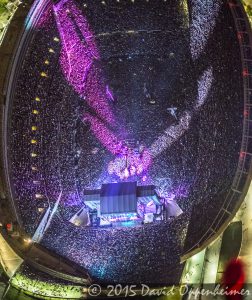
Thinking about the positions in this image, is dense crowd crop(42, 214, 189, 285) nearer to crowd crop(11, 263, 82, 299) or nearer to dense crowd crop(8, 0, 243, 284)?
dense crowd crop(8, 0, 243, 284)

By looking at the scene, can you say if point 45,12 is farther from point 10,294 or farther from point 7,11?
point 10,294

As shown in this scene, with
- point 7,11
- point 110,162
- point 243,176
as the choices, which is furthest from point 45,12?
point 243,176

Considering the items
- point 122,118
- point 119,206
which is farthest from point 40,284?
point 122,118

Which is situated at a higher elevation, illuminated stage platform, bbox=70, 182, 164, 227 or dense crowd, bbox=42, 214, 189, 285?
illuminated stage platform, bbox=70, 182, 164, 227

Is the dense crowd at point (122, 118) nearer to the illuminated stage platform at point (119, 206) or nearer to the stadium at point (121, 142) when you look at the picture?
the stadium at point (121, 142)

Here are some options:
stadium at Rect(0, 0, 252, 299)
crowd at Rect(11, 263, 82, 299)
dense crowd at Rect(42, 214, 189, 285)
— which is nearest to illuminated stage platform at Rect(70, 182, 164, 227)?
stadium at Rect(0, 0, 252, 299)
